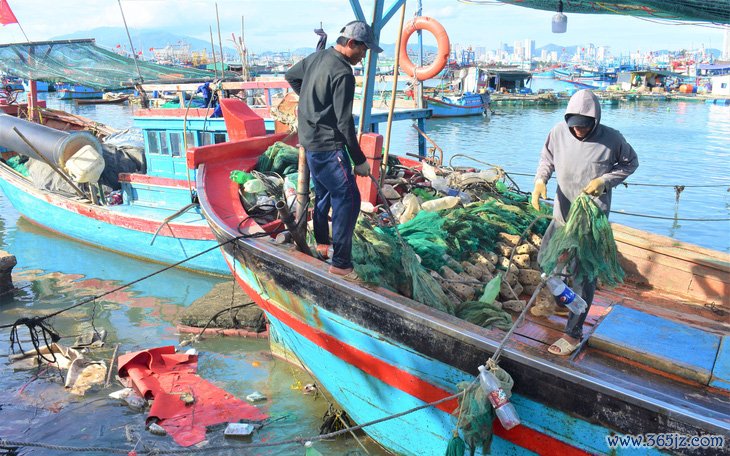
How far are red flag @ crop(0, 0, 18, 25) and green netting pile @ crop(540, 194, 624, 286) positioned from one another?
20221mm

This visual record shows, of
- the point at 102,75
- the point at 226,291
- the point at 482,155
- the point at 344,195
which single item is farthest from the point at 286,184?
the point at 482,155

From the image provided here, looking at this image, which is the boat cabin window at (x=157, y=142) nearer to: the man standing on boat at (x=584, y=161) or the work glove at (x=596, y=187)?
the man standing on boat at (x=584, y=161)

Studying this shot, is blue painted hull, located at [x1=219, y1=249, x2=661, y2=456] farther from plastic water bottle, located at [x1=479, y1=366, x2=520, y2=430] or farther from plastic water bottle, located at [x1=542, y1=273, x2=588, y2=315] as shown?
plastic water bottle, located at [x1=542, y1=273, x2=588, y2=315]

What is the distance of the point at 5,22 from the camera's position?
17875 mm

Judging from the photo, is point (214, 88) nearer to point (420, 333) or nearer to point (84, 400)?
point (84, 400)

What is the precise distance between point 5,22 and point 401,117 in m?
16.0

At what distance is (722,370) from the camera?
309 centimetres

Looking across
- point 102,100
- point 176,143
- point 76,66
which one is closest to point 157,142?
point 176,143

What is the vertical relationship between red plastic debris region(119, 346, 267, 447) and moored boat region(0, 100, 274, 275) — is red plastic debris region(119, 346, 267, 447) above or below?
below

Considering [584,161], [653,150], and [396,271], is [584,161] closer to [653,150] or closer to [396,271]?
[396,271]

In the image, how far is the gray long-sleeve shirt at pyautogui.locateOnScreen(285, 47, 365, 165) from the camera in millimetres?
3900

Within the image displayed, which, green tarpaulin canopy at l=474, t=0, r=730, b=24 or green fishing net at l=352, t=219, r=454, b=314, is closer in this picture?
green fishing net at l=352, t=219, r=454, b=314

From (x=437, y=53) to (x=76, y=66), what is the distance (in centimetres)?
1106

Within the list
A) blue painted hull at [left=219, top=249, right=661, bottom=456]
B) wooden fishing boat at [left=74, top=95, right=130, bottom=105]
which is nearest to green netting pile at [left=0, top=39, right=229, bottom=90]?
blue painted hull at [left=219, top=249, right=661, bottom=456]
